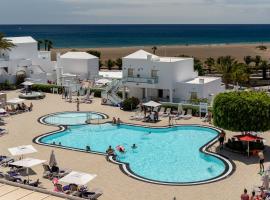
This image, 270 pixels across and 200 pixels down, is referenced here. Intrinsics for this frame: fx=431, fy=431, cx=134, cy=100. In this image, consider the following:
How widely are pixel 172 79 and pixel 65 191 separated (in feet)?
74.1

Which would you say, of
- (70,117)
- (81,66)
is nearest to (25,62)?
(81,66)

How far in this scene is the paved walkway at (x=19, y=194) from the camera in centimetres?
1672

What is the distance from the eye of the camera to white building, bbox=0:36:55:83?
50094mm

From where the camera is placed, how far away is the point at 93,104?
137ft

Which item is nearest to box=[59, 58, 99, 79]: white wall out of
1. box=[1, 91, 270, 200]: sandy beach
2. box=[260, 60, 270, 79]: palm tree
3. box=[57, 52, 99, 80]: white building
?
box=[57, 52, 99, 80]: white building

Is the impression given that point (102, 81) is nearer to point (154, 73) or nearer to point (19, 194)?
point (154, 73)

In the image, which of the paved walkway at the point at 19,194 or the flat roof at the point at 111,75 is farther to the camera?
the flat roof at the point at 111,75

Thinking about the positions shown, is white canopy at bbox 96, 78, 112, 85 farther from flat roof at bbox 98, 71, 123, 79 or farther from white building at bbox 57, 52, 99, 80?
white building at bbox 57, 52, 99, 80

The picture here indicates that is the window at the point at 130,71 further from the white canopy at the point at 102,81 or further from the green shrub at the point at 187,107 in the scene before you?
the white canopy at the point at 102,81

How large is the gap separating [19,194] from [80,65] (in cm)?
3637

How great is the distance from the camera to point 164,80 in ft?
132

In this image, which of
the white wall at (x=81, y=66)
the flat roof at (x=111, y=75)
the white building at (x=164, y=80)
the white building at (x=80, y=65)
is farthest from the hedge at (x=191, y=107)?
the white wall at (x=81, y=66)

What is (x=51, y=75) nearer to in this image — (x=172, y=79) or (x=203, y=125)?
(x=172, y=79)

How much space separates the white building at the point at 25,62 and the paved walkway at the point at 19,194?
111 ft
